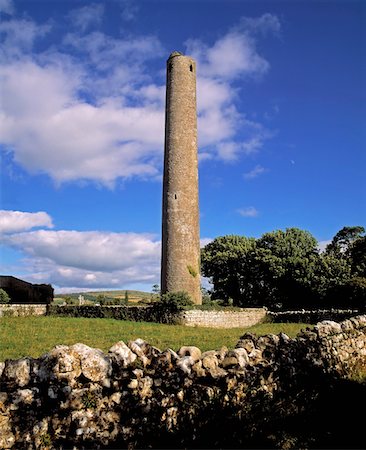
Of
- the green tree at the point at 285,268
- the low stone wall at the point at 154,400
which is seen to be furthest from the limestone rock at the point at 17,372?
the green tree at the point at 285,268

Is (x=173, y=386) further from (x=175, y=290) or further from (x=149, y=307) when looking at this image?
(x=175, y=290)

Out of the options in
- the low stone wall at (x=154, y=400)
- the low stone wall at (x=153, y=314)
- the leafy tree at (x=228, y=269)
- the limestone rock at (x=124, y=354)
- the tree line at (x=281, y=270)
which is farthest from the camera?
the leafy tree at (x=228, y=269)

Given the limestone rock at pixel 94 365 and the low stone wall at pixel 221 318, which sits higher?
the limestone rock at pixel 94 365

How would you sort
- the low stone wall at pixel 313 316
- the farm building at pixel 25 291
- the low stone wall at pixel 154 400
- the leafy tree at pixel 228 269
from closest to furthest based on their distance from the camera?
the low stone wall at pixel 154 400 → the low stone wall at pixel 313 316 → the farm building at pixel 25 291 → the leafy tree at pixel 228 269

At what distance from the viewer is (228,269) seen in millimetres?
46719

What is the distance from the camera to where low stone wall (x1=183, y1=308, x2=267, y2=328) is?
2384 centimetres

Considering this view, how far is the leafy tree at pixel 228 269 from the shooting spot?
46.4 meters

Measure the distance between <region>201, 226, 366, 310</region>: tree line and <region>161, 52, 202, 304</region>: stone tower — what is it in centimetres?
1715

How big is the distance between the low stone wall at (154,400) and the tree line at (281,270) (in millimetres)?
33191

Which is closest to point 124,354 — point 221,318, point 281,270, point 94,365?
point 94,365

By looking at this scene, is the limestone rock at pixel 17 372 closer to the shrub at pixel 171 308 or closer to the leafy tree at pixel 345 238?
the shrub at pixel 171 308

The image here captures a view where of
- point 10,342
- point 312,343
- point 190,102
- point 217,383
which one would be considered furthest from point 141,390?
point 190,102

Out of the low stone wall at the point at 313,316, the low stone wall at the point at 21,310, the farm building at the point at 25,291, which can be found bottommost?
the low stone wall at the point at 313,316

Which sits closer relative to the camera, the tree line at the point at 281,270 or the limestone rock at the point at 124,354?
the limestone rock at the point at 124,354
